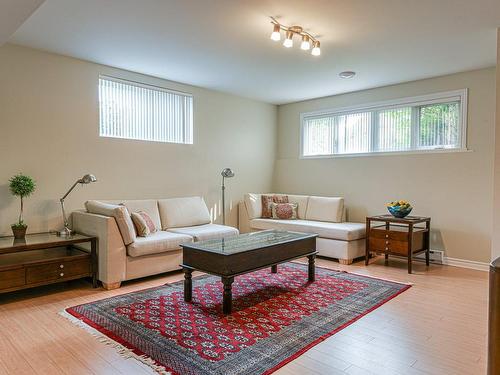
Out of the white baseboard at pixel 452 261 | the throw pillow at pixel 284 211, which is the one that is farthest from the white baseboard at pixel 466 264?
the throw pillow at pixel 284 211

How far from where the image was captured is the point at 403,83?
5.11m

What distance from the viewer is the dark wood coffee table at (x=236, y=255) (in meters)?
2.90

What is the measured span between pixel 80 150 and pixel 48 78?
2.79 ft

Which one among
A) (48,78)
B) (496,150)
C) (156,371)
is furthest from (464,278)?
(48,78)

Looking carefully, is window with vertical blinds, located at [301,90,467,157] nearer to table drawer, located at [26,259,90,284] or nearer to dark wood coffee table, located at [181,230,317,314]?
dark wood coffee table, located at [181,230,317,314]

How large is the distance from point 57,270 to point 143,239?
854mm

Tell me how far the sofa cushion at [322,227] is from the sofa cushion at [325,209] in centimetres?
16

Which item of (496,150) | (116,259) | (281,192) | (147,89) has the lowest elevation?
(116,259)

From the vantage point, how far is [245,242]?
3.44 metres

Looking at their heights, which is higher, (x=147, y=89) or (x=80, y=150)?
(x=147, y=89)

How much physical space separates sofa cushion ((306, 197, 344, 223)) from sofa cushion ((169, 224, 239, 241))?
1.55 m

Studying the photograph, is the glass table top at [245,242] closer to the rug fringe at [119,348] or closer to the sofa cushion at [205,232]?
the sofa cushion at [205,232]

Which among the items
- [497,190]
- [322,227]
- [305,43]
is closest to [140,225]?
[322,227]

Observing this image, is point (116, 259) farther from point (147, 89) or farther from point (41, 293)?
point (147, 89)
